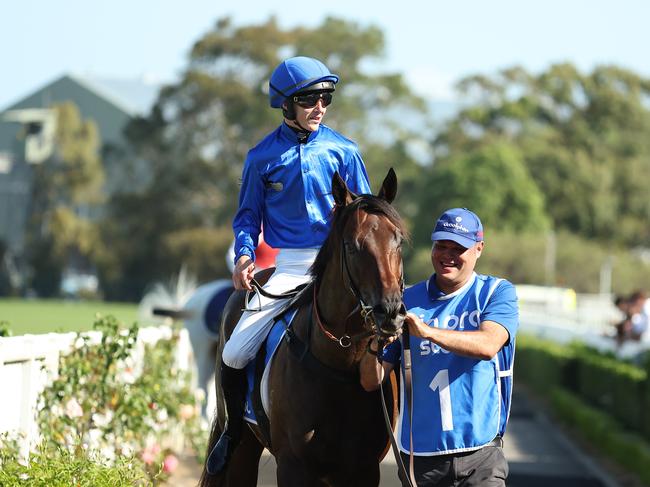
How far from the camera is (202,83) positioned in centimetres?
5600

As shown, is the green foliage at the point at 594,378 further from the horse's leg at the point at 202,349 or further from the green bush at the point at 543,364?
the horse's leg at the point at 202,349

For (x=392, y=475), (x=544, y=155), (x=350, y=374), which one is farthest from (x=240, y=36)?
(x=350, y=374)

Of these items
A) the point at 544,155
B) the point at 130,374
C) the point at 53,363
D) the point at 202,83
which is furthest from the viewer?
the point at 544,155

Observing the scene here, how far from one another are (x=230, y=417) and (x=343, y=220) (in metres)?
1.44

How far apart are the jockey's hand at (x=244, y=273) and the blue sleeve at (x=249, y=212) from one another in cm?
7

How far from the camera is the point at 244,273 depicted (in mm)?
5426

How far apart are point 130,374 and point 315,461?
3.60m

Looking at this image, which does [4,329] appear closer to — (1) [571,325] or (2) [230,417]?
(2) [230,417]

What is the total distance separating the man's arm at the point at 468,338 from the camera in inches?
172

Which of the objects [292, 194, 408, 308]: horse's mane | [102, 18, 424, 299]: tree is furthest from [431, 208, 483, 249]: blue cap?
[102, 18, 424, 299]: tree

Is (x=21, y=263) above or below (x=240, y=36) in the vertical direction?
below

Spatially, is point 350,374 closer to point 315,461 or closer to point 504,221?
point 315,461

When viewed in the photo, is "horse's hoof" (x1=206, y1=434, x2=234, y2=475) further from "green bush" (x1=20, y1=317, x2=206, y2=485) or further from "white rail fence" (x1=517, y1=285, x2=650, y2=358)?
"white rail fence" (x1=517, y1=285, x2=650, y2=358)

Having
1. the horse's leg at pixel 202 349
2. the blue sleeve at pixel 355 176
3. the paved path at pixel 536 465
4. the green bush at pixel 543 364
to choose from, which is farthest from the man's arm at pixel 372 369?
the green bush at pixel 543 364
